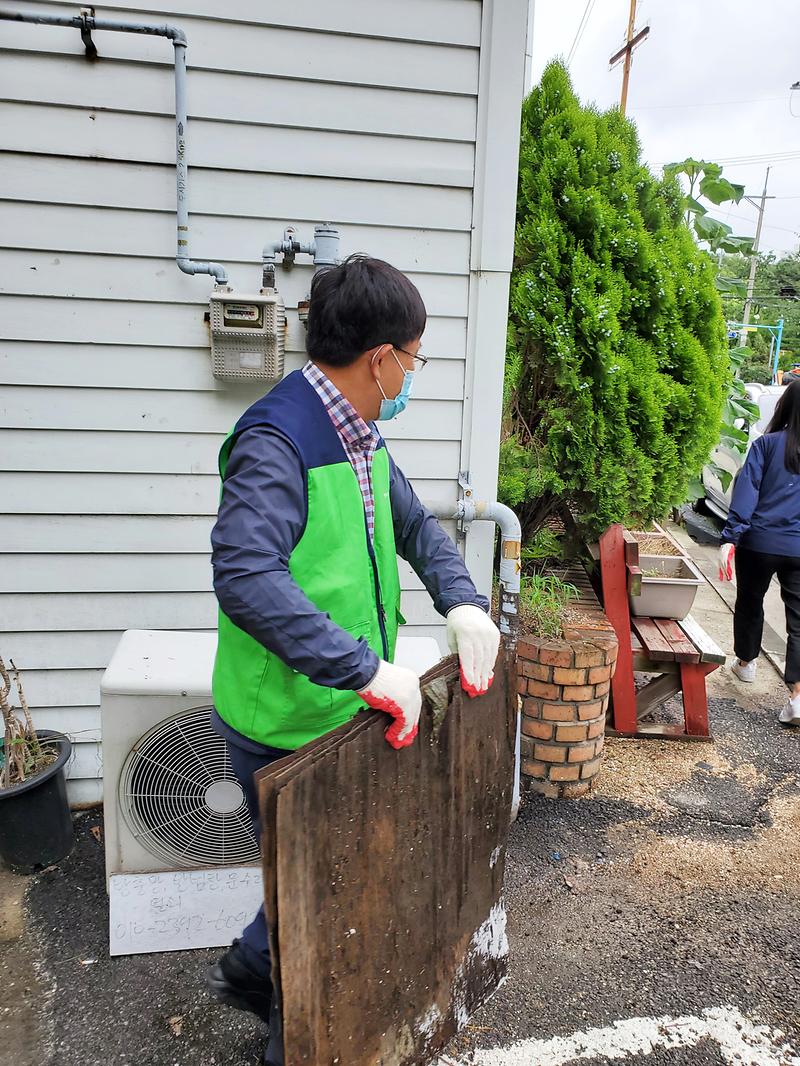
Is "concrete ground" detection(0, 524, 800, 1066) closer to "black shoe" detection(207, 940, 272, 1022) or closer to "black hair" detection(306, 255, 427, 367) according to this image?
"black shoe" detection(207, 940, 272, 1022)

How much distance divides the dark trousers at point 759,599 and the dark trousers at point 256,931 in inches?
145

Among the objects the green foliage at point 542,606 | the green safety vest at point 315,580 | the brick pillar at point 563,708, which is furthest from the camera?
the green foliage at point 542,606

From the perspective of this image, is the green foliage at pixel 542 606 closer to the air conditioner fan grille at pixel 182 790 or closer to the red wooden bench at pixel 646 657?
the red wooden bench at pixel 646 657

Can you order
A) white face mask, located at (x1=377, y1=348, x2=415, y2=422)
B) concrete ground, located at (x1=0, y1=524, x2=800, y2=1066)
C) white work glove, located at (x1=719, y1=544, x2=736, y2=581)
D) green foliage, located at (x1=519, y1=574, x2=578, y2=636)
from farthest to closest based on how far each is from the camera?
white work glove, located at (x1=719, y1=544, x2=736, y2=581)
green foliage, located at (x1=519, y1=574, x2=578, y2=636)
concrete ground, located at (x1=0, y1=524, x2=800, y2=1066)
white face mask, located at (x1=377, y1=348, x2=415, y2=422)

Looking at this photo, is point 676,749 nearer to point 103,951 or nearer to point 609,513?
point 609,513

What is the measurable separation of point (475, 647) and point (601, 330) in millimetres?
2417

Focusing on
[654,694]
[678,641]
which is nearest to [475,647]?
[678,641]

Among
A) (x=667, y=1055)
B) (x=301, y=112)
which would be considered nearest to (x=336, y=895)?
(x=667, y=1055)

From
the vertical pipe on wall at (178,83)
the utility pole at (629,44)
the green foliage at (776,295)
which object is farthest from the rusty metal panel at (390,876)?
the green foliage at (776,295)

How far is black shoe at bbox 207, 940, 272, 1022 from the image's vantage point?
1910 millimetres

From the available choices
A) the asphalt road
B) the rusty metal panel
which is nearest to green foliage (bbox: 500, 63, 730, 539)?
the asphalt road

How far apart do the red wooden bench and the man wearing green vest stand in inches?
84.9

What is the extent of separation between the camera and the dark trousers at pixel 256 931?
1.75 m

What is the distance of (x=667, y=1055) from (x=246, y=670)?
1.75 m
